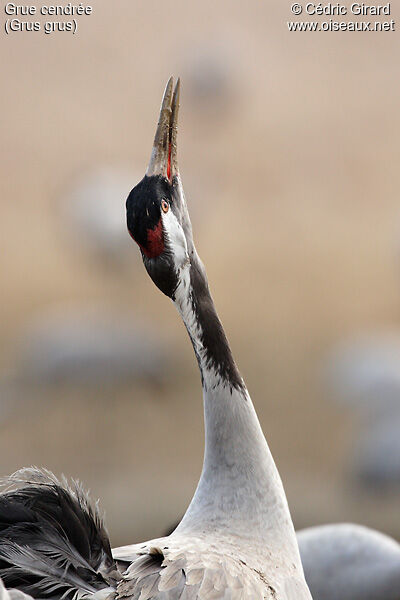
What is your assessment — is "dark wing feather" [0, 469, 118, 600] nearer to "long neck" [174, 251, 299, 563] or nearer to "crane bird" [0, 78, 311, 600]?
"crane bird" [0, 78, 311, 600]

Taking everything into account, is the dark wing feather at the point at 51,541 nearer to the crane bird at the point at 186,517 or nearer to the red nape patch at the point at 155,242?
the crane bird at the point at 186,517

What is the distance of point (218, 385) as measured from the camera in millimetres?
934

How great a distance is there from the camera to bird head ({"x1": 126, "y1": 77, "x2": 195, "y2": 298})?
892 millimetres

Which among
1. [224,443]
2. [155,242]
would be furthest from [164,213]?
[224,443]

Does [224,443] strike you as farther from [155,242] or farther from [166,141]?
[166,141]

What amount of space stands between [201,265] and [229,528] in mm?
302

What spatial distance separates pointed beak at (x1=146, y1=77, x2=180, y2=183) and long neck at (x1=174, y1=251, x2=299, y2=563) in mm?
111

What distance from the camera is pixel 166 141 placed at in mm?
959

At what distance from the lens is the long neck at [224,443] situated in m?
0.92

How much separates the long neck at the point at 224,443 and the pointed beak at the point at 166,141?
0.36ft

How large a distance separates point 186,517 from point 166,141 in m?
0.44

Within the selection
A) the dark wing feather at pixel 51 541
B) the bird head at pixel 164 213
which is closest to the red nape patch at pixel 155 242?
the bird head at pixel 164 213

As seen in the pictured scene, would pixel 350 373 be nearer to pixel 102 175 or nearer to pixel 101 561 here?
pixel 102 175

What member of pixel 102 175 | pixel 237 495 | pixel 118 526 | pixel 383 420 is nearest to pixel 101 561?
pixel 237 495
